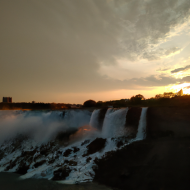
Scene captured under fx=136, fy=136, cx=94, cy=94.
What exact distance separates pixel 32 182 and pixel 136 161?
8096mm

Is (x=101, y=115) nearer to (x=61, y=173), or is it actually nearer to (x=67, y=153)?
(x=67, y=153)

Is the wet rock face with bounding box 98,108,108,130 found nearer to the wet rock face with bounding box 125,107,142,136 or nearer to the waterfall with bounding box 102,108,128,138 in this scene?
the waterfall with bounding box 102,108,128,138

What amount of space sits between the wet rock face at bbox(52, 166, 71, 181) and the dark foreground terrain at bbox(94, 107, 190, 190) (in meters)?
2.41

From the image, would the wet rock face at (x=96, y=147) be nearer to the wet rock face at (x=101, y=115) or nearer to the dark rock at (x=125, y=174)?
the dark rock at (x=125, y=174)

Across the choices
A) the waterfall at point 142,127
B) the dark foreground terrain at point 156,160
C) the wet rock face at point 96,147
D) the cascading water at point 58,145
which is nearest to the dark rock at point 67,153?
the cascading water at point 58,145

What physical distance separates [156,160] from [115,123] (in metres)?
7.29

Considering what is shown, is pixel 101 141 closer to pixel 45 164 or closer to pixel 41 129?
pixel 45 164

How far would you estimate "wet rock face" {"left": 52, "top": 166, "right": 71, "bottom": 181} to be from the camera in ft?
34.3

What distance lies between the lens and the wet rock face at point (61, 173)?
10459 millimetres

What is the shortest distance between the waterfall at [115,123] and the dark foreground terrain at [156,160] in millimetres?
2987

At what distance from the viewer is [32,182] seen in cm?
1042

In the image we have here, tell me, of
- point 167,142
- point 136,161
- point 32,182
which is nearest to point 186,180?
point 136,161

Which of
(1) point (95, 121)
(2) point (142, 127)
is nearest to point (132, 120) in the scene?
(2) point (142, 127)

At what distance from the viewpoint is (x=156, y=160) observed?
31.1 ft
